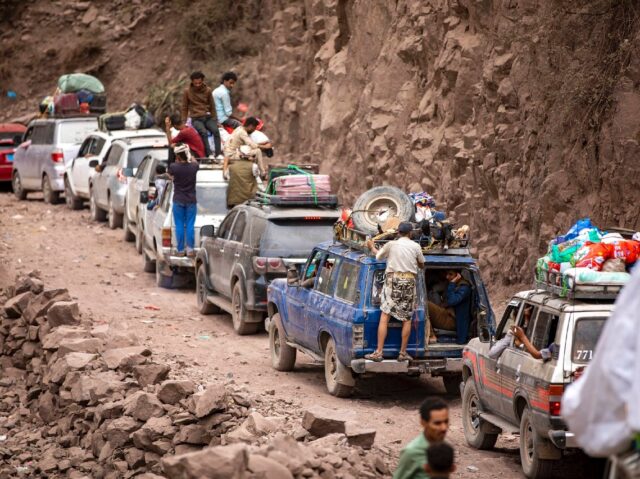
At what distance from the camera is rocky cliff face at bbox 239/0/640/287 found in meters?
15.8

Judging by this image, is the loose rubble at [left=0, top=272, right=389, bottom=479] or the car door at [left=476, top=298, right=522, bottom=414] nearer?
the loose rubble at [left=0, top=272, right=389, bottom=479]

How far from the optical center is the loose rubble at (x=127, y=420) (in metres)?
9.88

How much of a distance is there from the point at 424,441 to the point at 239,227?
10873mm

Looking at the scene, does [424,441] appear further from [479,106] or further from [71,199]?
[71,199]

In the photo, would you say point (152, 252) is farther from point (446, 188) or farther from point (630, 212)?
point (630, 212)

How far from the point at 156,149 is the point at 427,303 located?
1178 cm

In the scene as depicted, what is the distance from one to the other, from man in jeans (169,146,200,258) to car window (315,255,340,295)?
19.5 ft

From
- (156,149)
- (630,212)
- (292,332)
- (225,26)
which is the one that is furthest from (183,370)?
(225,26)

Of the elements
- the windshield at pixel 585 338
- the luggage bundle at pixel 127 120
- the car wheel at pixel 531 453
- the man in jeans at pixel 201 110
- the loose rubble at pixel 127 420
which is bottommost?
the loose rubble at pixel 127 420

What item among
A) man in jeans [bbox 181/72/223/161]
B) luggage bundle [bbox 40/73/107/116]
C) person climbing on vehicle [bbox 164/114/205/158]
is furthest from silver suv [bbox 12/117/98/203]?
person climbing on vehicle [bbox 164/114/205/158]

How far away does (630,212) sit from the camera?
15156 mm

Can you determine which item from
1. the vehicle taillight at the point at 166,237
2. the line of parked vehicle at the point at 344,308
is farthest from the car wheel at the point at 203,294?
the vehicle taillight at the point at 166,237

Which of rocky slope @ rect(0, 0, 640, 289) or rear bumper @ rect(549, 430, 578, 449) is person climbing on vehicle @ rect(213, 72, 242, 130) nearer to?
rocky slope @ rect(0, 0, 640, 289)

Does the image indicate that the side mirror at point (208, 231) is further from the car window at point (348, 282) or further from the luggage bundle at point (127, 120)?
the luggage bundle at point (127, 120)
